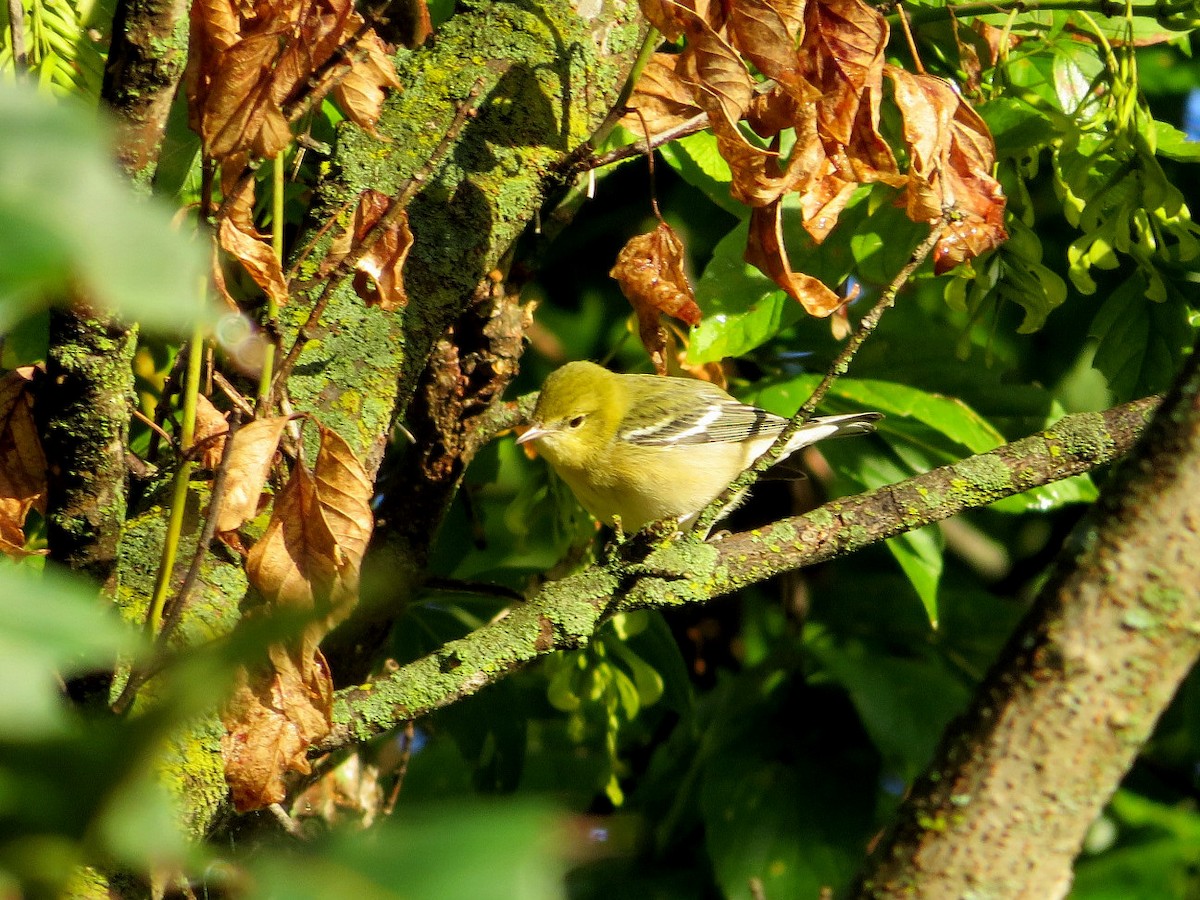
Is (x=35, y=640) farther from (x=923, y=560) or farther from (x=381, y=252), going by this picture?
(x=923, y=560)

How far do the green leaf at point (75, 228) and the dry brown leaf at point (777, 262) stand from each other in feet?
6.82

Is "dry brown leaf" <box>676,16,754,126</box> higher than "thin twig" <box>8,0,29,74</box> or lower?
lower

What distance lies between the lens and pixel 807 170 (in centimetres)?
237

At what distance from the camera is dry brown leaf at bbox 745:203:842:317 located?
2.50 metres

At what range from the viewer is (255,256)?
198 cm

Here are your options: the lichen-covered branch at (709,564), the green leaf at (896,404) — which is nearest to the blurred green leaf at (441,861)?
the lichen-covered branch at (709,564)

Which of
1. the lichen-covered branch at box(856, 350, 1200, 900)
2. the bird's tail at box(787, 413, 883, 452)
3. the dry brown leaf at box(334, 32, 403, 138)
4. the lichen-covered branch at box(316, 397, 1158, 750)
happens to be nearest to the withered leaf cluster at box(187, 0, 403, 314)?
the dry brown leaf at box(334, 32, 403, 138)

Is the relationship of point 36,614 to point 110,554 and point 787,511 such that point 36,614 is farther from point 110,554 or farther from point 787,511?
point 787,511

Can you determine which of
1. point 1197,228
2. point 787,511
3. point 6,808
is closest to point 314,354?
point 6,808

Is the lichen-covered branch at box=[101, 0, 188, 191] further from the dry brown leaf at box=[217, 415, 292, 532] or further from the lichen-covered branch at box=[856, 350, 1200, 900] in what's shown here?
the lichen-covered branch at box=[856, 350, 1200, 900]

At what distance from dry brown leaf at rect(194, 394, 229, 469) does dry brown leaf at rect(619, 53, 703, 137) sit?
1083 mm

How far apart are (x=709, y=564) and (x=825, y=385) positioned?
0.41 metres

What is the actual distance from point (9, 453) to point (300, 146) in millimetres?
852

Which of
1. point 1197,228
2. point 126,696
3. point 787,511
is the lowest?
point 787,511
